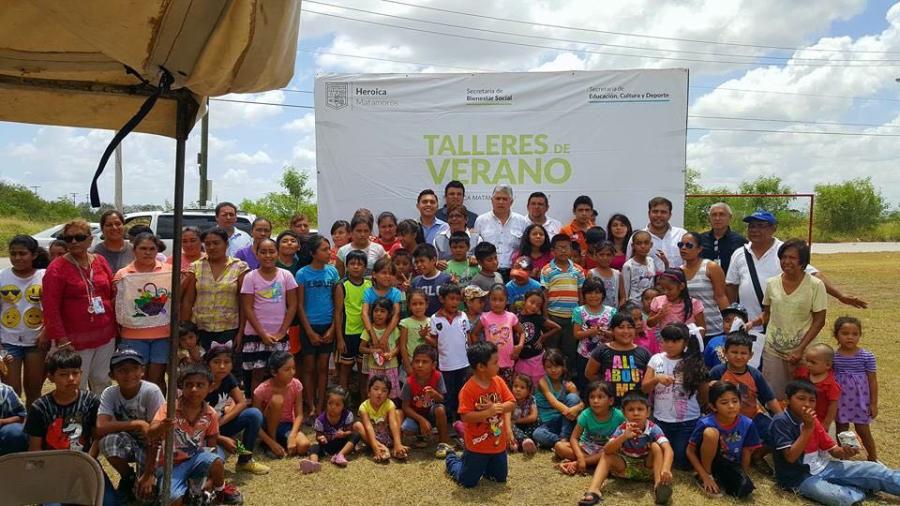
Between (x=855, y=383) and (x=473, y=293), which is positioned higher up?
(x=473, y=293)

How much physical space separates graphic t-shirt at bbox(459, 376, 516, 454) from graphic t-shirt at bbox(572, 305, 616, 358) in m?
1.11

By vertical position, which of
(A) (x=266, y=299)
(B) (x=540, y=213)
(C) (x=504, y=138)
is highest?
(C) (x=504, y=138)

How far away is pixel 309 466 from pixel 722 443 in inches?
105

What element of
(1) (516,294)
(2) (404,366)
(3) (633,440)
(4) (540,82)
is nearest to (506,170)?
(4) (540,82)

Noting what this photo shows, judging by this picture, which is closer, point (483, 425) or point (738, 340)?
point (483, 425)

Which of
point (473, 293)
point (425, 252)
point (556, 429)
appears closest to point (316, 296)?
point (425, 252)

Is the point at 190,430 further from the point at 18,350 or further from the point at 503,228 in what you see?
the point at 503,228

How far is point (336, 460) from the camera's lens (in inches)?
167

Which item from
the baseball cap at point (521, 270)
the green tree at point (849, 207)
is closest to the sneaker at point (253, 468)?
the baseball cap at point (521, 270)

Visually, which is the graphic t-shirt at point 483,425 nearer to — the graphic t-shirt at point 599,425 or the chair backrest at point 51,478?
the graphic t-shirt at point 599,425

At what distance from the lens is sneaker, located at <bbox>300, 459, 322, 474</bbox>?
13.5ft

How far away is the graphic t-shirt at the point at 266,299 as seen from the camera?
4762 mm

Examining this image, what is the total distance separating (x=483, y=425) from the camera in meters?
3.90

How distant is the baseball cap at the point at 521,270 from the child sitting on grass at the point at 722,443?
168cm
